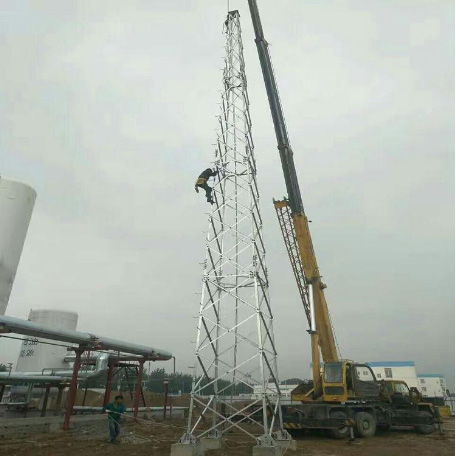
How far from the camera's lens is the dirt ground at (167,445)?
1160 cm

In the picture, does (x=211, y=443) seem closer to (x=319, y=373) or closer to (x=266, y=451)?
(x=266, y=451)

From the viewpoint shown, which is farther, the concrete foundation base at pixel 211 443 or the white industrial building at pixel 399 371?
the white industrial building at pixel 399 371

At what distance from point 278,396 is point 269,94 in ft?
45.8

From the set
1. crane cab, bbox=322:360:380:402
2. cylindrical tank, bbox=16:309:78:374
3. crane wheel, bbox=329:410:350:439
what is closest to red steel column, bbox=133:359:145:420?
cylindrical tank, bbox=16:309:78:374

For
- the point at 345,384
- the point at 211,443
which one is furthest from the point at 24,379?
the point at 345,384

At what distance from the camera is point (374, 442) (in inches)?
568

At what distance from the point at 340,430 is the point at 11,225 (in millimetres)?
16719

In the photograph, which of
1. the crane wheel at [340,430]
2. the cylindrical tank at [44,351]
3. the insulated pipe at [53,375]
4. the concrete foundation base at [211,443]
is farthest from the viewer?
the cylindrical tank at [44,351]

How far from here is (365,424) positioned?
51.6 feet

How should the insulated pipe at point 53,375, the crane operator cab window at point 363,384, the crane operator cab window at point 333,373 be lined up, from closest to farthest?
1. the crane operator cab window at point 363,384
2. the crane operator cab window at point 333,373
3. the insulated pipe at point 53,375

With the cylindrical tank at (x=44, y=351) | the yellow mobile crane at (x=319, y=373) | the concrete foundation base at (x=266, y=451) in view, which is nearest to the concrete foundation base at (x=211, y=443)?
the concrete foundation base at (x=266, y=451)

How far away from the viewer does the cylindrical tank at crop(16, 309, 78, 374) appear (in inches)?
898

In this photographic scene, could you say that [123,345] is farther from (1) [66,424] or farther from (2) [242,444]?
(2) [242,444]

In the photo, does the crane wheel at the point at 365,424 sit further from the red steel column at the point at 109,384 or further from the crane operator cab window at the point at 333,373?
the red steel column at the point at 109,384
